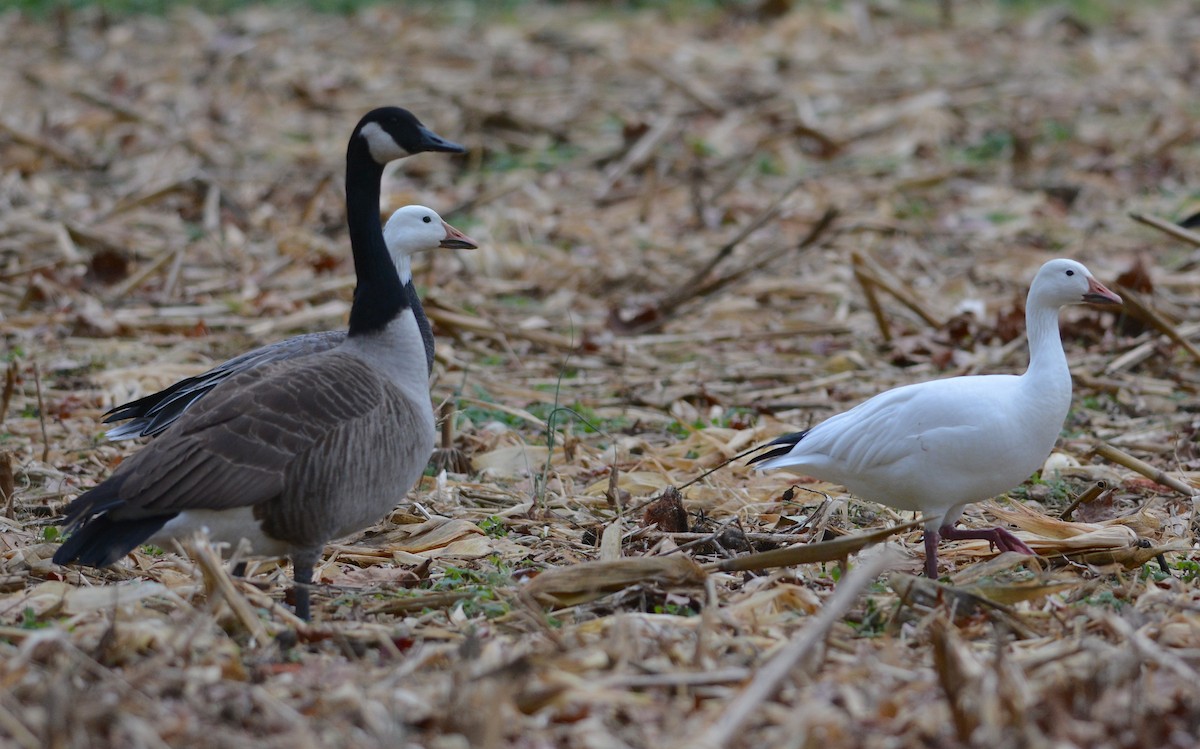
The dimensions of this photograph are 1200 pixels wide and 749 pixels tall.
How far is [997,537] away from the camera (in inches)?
213

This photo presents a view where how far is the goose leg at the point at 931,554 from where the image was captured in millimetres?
5203

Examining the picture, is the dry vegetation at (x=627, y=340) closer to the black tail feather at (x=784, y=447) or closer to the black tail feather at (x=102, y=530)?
the black tail feather at (x=102, y=530)

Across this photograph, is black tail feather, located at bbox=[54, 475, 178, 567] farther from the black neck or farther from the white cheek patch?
the white cheek patch

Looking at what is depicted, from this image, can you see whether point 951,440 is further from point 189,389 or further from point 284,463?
point 189,389

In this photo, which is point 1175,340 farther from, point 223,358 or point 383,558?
point 223,358

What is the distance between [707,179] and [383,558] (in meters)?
7.39

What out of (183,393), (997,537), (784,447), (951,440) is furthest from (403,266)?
(997,537)

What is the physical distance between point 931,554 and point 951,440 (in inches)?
17.2

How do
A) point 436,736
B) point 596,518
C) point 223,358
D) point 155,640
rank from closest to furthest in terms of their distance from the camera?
point 436,736 → point 155,640 → point 596,518 → point 223,358

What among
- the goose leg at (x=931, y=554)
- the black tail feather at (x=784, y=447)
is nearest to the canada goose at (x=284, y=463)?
the black tail feather at (x=784, y=447)

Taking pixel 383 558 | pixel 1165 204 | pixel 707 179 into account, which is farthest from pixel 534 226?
pixel 383 558

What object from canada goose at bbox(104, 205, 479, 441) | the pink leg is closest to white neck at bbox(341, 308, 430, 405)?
canada goose at bbox(104, 205, 479, 441)

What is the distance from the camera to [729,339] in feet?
29.6

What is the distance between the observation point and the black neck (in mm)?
5453
